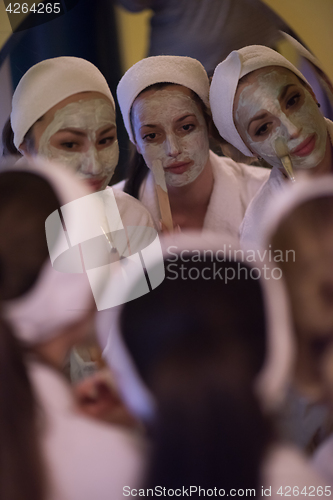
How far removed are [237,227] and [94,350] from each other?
469mm

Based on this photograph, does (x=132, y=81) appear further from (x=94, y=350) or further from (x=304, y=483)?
(x=304, y=483)

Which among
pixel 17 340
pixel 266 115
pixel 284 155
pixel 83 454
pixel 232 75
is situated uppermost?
pixel 232 75

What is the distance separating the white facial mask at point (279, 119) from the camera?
0.95 meters

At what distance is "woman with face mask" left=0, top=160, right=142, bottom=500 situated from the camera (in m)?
0.92

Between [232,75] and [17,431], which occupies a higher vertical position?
[232,75]

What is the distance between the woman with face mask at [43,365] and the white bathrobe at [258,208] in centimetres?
41

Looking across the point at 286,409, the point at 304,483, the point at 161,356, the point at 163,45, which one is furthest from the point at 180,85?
the point at 304,483

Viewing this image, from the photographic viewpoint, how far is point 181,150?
0.97 m

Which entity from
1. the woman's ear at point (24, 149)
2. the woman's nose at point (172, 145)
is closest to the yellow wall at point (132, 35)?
the woman's nose at point (172, 145)

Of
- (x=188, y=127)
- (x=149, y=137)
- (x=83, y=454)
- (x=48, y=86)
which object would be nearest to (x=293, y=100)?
(x=188, y=127)

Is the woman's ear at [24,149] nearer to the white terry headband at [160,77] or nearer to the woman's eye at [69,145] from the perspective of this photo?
the woman's eye at [69,145]

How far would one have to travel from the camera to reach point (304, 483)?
935 mm

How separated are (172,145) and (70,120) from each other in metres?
0.26

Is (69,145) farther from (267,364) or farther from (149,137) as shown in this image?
(267,364)
